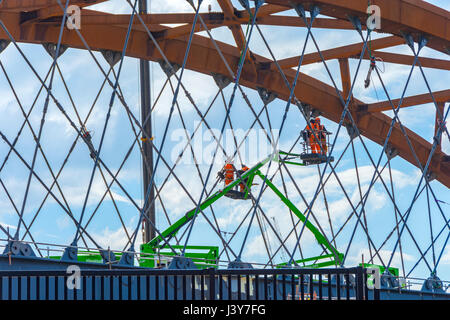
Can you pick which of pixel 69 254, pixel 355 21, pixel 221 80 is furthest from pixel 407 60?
pixel 69 254

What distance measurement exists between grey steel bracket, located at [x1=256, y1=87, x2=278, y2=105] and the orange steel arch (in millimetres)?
296

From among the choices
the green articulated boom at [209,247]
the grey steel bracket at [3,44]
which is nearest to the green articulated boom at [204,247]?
the green articulated boom at [209,247]

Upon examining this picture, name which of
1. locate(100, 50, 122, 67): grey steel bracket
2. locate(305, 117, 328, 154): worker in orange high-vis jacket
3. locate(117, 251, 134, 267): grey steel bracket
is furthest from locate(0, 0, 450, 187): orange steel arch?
locate(117, 251, 134, 267): grey steel bracket

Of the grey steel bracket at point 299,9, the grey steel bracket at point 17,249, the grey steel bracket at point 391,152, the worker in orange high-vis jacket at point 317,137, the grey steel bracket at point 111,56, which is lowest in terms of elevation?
the grey steel bracket at point 17,249

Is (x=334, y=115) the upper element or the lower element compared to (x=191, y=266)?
upper

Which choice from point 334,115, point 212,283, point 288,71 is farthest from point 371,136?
point 212,283

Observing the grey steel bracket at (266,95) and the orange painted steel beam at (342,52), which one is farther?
the grey steel bracket at (266,95)

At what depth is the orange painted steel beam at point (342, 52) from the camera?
30891mm

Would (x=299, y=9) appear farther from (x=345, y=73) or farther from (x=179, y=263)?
(x=179, y=263)

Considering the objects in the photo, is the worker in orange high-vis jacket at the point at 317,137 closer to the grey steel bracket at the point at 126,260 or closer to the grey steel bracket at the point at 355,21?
the grey steel bracket at the point at 355,21

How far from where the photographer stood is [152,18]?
2791 centimetres
